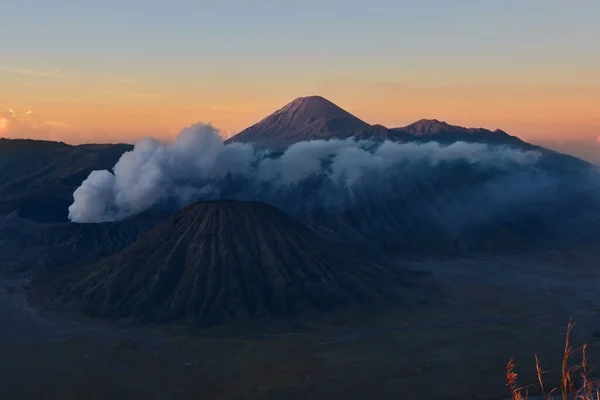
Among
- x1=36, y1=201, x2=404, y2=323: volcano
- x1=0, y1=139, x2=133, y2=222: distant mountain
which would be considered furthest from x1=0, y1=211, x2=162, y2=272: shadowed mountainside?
x1=36, y1=201, x2=404, y2=323: volcano

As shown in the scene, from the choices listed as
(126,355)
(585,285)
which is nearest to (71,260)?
(126,355)

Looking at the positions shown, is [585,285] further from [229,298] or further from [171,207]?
[171,207]

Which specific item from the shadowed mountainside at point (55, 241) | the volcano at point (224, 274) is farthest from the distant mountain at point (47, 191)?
the volcano at point (224, 274)

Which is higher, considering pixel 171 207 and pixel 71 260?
pixel 171 207

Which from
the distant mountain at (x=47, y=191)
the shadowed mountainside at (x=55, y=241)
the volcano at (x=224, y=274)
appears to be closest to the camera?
the volcano at (x=224, y=274)

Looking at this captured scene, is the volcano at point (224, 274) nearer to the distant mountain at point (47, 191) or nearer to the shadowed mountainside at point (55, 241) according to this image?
the shadowed mountainside at point (55, 241)

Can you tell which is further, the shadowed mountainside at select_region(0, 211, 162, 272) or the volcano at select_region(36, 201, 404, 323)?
the shadowed mountainside at select_region(0, 211, 162, 272)

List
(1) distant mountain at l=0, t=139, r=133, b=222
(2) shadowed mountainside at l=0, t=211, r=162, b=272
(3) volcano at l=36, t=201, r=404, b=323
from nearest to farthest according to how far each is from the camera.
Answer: (3) volcano at l=36, t=201, r=404, b=323
(2) shadowed mountainside at l=0, t=211, r=162, b=272
(1) distant mountain at l=0, t=139, r=133, b=222

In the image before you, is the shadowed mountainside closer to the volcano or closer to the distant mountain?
the distant mountain
